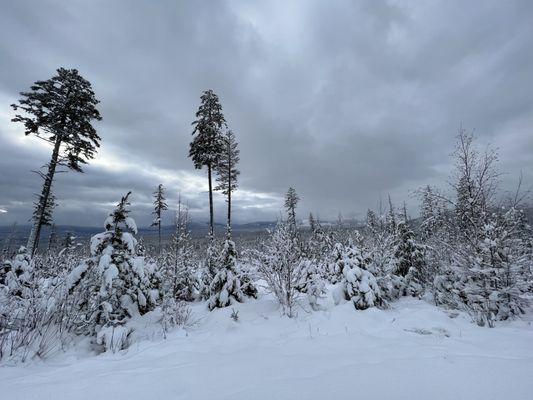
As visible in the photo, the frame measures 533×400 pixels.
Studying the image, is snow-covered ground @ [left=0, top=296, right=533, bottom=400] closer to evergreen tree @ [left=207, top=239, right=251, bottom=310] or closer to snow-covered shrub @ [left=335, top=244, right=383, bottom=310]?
snow-covered shrub @ [left=335, top=244, right=383, bottom=310]

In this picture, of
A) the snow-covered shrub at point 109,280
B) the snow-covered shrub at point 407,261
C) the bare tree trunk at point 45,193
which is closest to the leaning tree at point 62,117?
the bare tree trunk at point 45,193

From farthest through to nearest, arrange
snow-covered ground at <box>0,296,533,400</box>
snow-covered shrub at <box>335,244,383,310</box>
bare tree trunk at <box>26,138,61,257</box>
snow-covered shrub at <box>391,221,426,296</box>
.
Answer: bare tree trunk at <box>26,138,61,257</box> < snow-covered shrub at <box>391,221,426,296</box> < snow-covered shrub at <box>335,244,383,310</box> < snow-covered ground at <box>0,296,533,400</box>

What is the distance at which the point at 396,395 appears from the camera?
3.06 m

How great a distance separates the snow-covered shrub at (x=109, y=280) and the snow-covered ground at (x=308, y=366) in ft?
2.89

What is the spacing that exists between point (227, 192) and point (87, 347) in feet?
61.7

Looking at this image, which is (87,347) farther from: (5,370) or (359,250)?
(359,250)

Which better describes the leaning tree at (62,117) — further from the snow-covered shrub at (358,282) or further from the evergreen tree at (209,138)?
the snow-covered shrub at (358,282)

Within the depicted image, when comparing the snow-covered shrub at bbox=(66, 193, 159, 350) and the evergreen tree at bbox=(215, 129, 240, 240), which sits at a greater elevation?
the evergreen tree at bbox=(215, 129, 240, 240)

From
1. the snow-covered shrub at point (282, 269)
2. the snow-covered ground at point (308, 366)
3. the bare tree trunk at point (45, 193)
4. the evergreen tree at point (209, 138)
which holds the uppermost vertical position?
the evergreen tree at point (209, 138)

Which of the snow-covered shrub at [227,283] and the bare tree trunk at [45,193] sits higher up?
the bare tree trunk at [45,193]

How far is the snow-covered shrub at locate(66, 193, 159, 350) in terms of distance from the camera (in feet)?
21.2

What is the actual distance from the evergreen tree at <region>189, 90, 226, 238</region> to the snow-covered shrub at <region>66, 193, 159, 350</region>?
1217 cm

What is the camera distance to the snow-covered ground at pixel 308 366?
3260 millimetres


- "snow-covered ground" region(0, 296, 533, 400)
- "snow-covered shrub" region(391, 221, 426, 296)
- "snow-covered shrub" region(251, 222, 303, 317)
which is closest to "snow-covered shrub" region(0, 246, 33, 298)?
"snow-covered ground" region(0, 296, 533, 400)
